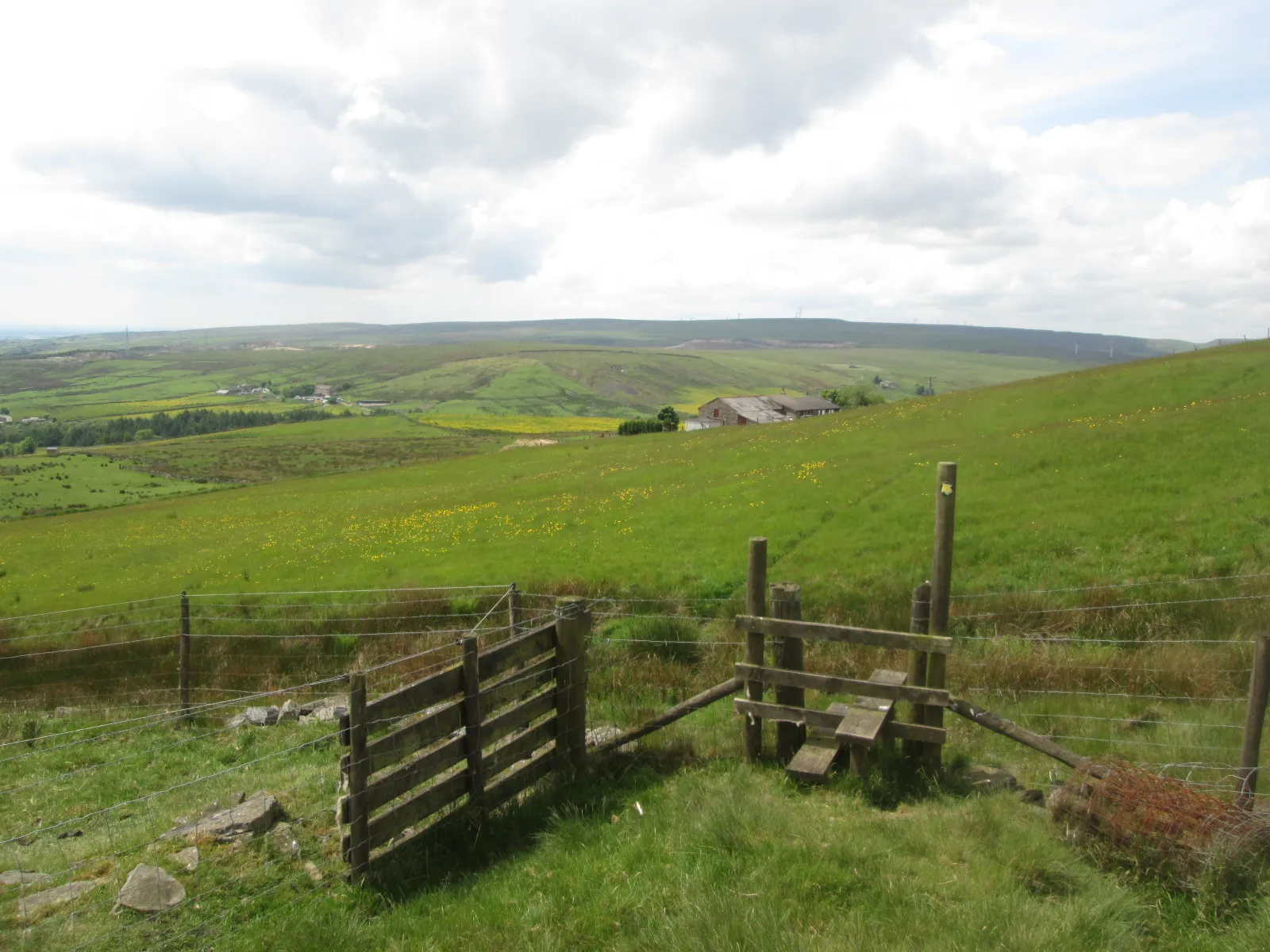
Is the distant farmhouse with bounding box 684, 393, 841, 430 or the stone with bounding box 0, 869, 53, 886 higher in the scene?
the stone with bounding box 0, 869, 53, 886

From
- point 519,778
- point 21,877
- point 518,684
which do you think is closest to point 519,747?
point 519,778

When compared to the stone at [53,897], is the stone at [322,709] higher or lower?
lower

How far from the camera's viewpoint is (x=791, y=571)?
2234 centimetres

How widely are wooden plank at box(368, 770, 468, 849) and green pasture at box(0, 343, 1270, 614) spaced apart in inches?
522

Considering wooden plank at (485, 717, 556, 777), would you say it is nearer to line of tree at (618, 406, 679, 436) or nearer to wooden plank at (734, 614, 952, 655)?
wooden plank at (734, 614, 952, 655)

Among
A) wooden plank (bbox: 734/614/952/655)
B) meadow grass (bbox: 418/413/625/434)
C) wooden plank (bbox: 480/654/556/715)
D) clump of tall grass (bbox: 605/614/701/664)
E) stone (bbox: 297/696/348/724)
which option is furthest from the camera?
meadow grass (bbox: 418/413/625/434)

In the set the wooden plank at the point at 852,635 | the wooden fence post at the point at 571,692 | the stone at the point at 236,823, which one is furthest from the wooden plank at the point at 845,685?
the stone at the point at 236,823

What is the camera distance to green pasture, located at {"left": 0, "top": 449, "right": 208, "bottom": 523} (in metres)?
78.0

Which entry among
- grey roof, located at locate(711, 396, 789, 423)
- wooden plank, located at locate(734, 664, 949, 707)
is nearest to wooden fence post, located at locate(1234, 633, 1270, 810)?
wooden plank, located at locate(734, 664, 949, 707)

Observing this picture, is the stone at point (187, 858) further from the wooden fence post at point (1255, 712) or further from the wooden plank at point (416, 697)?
the wooden fence post at point (1255, 712)

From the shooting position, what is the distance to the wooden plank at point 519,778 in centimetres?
810

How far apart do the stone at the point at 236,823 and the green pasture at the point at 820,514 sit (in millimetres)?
14121

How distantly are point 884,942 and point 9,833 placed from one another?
10.2 m

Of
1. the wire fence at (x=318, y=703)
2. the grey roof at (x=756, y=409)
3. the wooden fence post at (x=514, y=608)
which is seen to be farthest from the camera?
the grey roof at (x=756, y=409)
